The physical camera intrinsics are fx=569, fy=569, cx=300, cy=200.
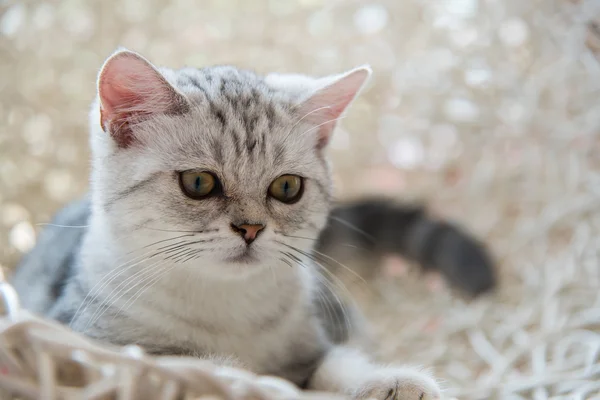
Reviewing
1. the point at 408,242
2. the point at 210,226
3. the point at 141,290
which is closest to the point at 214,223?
the point at 210,226

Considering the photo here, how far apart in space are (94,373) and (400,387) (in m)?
0.58

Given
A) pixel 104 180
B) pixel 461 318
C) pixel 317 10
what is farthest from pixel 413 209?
pixel 104 180

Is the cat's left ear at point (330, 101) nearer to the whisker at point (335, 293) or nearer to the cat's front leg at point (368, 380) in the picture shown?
the whisker at point (335, 293)

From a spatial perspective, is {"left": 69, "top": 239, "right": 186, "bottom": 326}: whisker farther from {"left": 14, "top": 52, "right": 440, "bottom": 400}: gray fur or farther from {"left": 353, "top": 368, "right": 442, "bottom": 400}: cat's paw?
{"left": 353, "top": 368, "right": 442, "bottom": 400}: cat's paw

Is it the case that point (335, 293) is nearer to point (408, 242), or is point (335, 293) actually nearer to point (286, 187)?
point (286, 187)

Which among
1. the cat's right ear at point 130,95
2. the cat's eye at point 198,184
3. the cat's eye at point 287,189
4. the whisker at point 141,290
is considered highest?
the cat's right ear at point 130,95

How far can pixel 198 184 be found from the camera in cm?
119

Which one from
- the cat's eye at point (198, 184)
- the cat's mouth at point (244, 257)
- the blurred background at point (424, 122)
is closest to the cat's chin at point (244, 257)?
the cat's mouth at point (244, 257)

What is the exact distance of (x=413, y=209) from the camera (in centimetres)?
227

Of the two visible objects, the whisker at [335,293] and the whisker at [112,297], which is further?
the whisker at [335,293]

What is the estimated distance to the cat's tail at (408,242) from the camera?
2023 millimetres

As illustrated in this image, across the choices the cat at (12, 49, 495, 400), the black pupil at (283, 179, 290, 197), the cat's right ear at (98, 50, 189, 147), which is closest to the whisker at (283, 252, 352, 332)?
the cat at (12, 49, 495, 400)

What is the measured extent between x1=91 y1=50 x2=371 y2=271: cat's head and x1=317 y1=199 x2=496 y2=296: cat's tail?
0.76m

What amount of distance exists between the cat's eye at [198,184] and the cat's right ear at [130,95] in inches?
6.2
